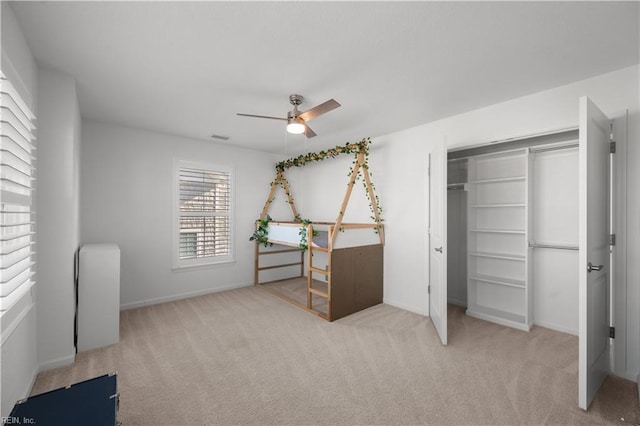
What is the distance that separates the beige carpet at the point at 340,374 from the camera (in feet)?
6.06

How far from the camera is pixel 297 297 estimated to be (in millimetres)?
4324

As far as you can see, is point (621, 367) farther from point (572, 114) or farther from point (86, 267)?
point (86, 267)

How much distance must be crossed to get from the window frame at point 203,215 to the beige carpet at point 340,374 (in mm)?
1109

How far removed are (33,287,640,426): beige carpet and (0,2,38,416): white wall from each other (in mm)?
283

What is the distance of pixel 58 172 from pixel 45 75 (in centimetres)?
81

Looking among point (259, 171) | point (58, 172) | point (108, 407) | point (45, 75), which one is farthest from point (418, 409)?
point (259, 171)

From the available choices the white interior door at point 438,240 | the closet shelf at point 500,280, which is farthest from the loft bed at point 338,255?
the closet shelf at point 500,280

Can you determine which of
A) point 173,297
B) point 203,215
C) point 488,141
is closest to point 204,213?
point 203,215

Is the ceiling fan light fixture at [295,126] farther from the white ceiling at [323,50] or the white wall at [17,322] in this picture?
the white wall at [17,322]

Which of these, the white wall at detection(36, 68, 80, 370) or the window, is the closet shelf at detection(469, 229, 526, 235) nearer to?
the window

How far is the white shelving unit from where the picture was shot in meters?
3.32

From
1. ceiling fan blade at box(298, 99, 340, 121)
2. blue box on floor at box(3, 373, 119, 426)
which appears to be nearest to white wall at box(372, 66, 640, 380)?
ceiling fan blade at box(298, 99, 340, 121)

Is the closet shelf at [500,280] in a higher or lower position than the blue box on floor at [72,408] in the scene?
higher

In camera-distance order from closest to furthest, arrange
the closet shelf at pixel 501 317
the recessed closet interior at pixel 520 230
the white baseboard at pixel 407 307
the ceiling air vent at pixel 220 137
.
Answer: the recessed closet interior at pixel 520 230 < the closet shelf at pixel 501 317 < the white baseboard at pixel 407 307 < the ceiling air vent at pixel 220 137
